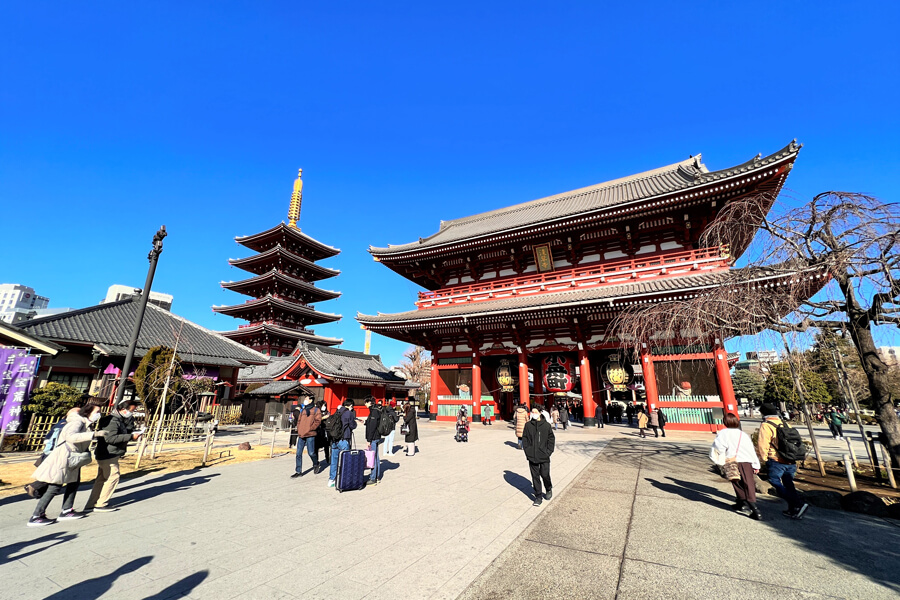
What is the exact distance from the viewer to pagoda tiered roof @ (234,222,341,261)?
37.8 m

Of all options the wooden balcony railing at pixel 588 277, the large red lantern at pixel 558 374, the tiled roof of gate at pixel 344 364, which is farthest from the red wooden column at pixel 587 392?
the tiled roof of gate at pixel 344 364

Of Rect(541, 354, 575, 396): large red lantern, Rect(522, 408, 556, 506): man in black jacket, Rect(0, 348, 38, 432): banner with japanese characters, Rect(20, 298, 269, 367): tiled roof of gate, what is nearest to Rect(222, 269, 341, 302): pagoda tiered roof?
Rect(20, 298, 269, 367): tiled roof of gate

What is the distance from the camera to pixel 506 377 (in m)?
19.4

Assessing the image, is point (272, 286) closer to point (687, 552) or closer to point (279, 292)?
point (279, 292)

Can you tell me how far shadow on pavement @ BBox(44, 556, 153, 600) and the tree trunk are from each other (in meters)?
11.4

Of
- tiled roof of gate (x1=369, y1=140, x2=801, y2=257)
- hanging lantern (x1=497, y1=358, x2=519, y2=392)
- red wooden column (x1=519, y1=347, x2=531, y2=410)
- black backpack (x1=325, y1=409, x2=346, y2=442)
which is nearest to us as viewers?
black backpack (x1=325, y1=409, x2=346, y2=442)

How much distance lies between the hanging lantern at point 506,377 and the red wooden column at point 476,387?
1233 mm

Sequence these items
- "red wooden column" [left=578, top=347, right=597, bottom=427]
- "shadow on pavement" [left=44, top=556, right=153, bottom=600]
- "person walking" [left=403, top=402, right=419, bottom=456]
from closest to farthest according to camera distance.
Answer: "shadow on pavement" [left=44, top=556, right=153, bottom=600], "person walking" [left=403, top=402, right=419, bottom=456], "red wooden column" [left=578, top=347, right=597, bottom=427]

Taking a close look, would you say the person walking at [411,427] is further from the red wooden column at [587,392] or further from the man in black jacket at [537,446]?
the red wooden column at [587,392]

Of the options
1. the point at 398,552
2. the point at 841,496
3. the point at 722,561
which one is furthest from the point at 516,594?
the point at 841,496

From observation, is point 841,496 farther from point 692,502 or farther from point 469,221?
point 469,221

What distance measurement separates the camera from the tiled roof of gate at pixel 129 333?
12.8 metres

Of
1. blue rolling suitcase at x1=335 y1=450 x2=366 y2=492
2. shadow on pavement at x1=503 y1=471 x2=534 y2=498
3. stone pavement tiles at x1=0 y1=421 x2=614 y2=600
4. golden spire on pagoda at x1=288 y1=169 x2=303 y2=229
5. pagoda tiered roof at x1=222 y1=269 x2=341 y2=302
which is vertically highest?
golden spire on pagoda at x1=288 y1=169 x2=303 y2=229

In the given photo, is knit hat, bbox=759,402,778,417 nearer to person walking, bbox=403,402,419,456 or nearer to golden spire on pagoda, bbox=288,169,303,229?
person walking, bbox=403,402,419,456
